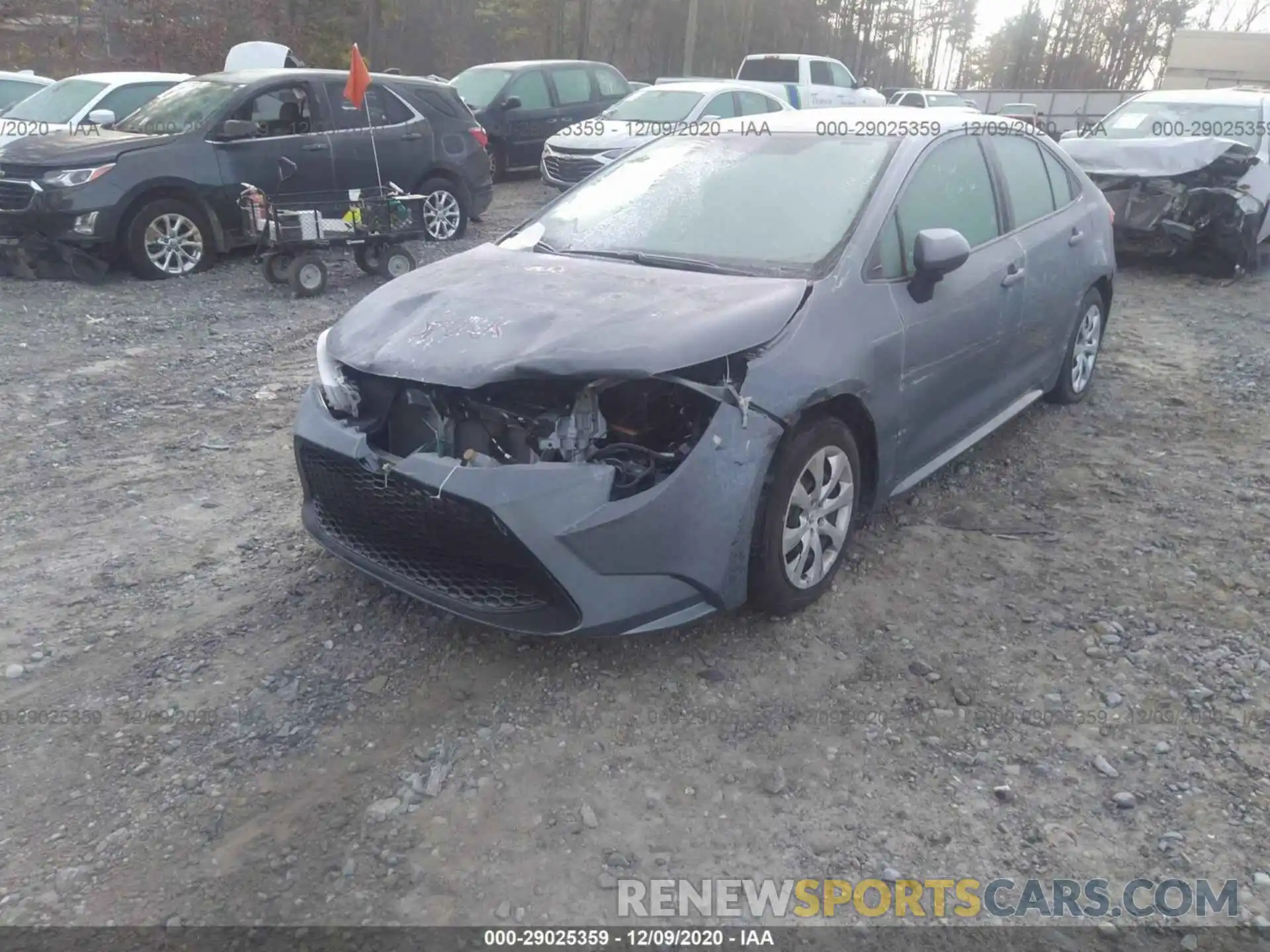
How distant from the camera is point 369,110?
9773 mm

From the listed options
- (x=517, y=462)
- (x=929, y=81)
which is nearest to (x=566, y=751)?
(x=517, y=462)

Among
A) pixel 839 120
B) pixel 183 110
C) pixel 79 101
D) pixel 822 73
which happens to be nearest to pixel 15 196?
pixel 183 110

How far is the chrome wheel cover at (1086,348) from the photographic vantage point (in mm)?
5645

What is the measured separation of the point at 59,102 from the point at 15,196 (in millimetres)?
3157

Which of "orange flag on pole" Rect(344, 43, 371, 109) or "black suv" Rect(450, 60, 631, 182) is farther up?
"orange flag on pole" Rect(344, 43, 371, 109)

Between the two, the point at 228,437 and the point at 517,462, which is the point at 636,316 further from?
the point at 228,437

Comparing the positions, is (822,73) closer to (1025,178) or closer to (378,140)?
(378,140)

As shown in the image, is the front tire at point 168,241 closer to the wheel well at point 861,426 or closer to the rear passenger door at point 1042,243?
the rear passenger door at point 1042,243

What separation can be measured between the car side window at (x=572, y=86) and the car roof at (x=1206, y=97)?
322 inches

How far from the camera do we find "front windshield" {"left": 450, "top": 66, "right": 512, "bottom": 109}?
15148mm

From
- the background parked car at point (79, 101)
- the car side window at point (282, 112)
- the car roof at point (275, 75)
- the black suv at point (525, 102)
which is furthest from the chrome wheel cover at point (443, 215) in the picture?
the black suv at point (525, 102)

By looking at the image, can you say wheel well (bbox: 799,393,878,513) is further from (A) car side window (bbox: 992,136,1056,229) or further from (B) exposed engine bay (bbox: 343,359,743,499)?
(A) car side window (bbox: 992,136,1056,229)

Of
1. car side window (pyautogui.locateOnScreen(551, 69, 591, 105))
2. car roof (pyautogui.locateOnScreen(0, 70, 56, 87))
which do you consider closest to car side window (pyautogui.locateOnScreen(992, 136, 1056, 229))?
car side window (pyautogui.locateOnScreen(551, 69, 591, 105))

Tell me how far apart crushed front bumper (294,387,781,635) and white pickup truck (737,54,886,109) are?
1724 cm
